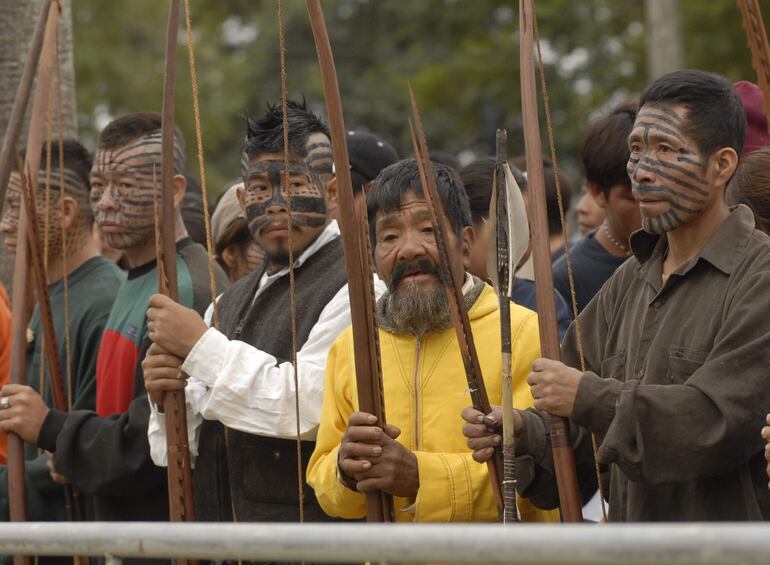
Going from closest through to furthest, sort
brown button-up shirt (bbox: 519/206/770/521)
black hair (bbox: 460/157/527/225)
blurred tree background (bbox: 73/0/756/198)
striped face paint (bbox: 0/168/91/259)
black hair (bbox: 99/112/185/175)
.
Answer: brown button-up shirt (bbox: 519/206/770/521), black hair (bbox: 99/112/185/175), black hair (bbox: 460/157/527/225), striped face paint (bbox: 0/168/91/259), blurred tree background (bbox: 73/0/756/198)

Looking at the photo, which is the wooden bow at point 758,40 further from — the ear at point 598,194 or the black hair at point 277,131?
the ear at point 598,194

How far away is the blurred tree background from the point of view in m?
16.0

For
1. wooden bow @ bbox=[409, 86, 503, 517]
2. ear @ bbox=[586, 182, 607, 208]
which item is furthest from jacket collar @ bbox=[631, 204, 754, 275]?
ear @ bbox=[586, 182, 607, 208]

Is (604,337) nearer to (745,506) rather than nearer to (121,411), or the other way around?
(745,506)

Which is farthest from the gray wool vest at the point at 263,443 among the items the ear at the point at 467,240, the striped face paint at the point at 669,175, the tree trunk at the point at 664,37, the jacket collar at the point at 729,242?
the tree trunk at the point at 664,37

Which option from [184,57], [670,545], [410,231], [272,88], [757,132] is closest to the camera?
[670,545]

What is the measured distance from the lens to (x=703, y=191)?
341 cm

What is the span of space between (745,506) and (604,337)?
597 millimetres

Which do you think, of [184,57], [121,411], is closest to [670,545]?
[121,411]

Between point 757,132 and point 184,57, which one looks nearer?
point 757,132

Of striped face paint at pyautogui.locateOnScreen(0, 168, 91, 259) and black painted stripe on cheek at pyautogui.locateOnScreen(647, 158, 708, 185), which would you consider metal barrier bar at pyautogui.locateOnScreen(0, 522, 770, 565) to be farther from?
striped face paint at pyautogui.locateOnScreen(0, 168, 91, 259)

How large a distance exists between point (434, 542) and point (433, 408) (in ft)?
5.35

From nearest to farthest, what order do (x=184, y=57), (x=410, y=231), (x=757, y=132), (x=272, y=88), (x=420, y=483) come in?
1. (x=420, y=483)
2. (x=410, y=231)
3. (x=757, y=132)
4. (x=184, y=57)
5. (x=272, y=88)

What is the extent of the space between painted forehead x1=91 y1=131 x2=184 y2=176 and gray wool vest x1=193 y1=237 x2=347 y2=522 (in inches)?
23.7
